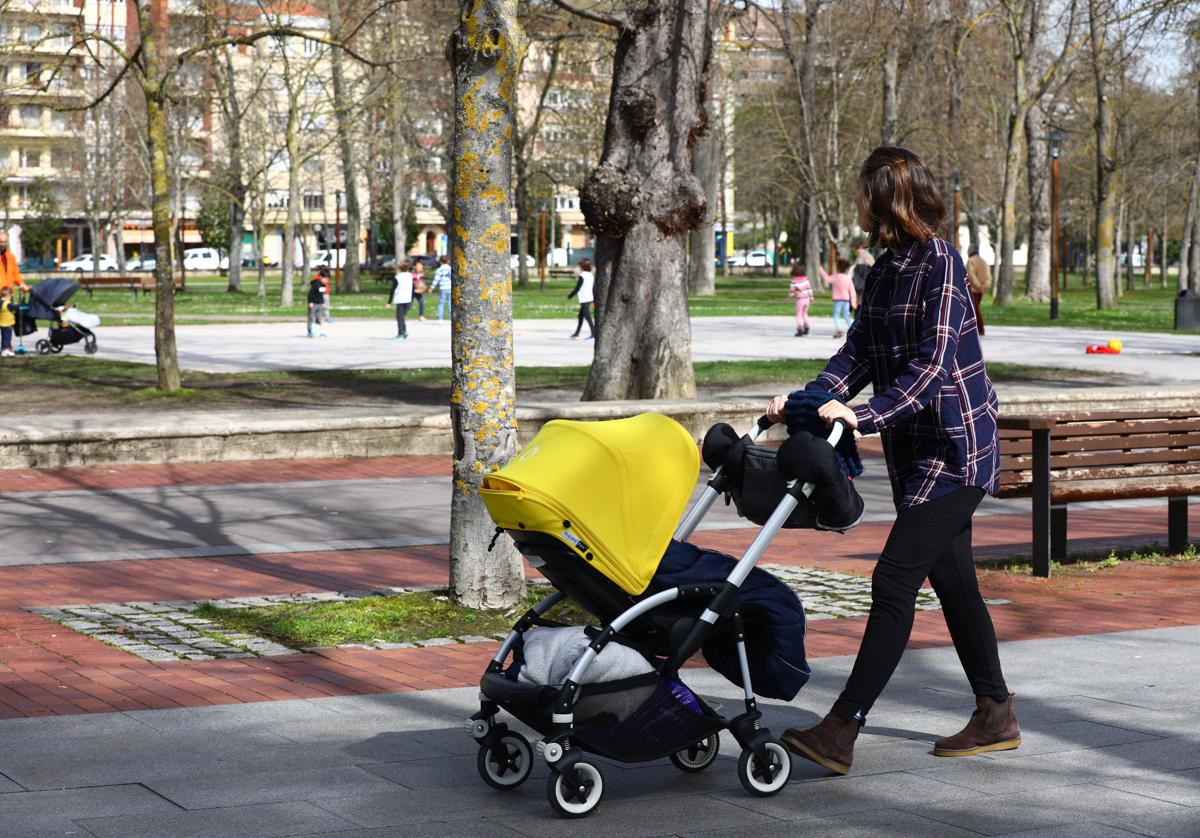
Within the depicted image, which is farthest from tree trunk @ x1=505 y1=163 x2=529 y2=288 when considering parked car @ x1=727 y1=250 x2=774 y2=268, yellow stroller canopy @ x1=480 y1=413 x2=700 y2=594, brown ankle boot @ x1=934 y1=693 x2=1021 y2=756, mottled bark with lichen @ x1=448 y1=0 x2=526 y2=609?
yellow stroller canopy @ x1=480 y1=413 x2=700 y2=594

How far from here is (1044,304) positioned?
164ft

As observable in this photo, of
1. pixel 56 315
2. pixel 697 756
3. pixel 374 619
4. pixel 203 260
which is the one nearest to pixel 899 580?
pixel 697 756

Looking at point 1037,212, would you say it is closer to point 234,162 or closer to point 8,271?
point 234,162

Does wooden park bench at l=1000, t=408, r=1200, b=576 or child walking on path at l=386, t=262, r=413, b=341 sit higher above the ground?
child walking on path at l=386, t=262, r=413, b=341

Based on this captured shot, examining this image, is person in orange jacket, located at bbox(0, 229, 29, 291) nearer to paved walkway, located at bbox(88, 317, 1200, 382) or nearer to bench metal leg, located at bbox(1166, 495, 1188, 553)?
paved walkway, located at bbox(88, 317, 1200, 382)

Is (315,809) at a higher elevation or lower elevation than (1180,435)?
lower

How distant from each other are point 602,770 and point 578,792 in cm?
55

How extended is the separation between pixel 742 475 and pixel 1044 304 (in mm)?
47321

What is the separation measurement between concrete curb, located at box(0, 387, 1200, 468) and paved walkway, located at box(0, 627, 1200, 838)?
22.5 feet

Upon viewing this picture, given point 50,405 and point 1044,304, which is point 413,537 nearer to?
point 50,405

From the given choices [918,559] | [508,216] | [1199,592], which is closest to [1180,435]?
[1199,592]

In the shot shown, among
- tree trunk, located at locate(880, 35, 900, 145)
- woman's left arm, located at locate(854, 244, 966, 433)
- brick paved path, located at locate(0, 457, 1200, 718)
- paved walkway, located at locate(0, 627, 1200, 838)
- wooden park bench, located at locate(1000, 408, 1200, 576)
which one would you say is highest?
tree trunk, located at locate(880, 35, 900, 145)

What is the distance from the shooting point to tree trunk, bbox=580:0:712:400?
15.6m

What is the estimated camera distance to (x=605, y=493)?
457 cm
